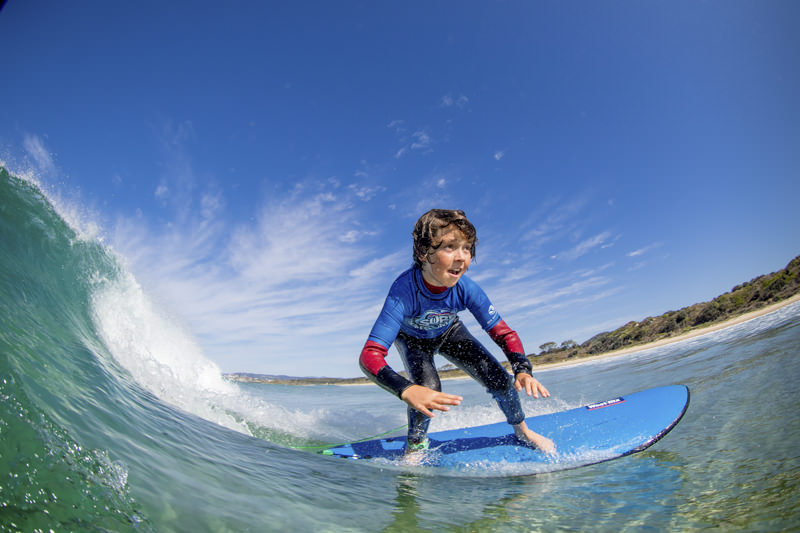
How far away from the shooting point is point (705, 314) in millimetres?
34125

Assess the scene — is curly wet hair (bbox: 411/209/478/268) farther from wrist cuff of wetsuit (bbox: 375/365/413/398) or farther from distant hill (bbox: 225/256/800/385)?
distant hill (bbox: 225/256/800/385)

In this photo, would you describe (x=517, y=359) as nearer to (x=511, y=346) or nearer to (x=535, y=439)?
(x=511, y=346)

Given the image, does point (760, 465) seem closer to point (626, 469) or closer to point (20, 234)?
point (626, 469)

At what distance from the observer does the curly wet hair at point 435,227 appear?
124 inches

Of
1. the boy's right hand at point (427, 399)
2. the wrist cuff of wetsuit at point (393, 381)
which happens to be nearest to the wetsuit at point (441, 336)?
the wrist cuff of wetsuit at point (393, 381)

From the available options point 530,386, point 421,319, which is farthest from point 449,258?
point 530,386

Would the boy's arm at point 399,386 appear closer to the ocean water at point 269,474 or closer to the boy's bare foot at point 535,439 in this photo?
the ocean water at point 269,474

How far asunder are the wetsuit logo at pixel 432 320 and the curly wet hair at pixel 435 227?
0.58 metres

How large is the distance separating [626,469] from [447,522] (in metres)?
1.72

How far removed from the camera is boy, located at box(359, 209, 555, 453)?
3.04 meters

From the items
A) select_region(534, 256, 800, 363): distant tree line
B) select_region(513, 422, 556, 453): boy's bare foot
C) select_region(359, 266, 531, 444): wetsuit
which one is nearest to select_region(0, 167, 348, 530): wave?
select_region(359, 266, 531, 444): wetsuit

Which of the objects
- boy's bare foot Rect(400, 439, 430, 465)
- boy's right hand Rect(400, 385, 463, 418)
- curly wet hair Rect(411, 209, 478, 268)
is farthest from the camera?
boy's bare foot Rect(400, 439, 430, 465)

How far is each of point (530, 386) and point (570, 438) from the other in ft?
4.42

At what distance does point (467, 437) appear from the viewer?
4.29 metres
